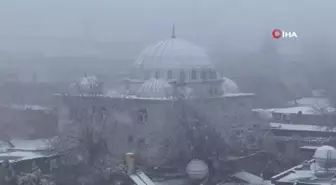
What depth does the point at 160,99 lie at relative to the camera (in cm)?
1218

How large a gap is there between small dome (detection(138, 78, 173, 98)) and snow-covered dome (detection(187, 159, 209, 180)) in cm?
283

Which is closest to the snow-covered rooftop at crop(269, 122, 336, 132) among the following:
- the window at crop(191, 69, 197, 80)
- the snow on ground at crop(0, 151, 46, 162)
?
the window at crop(191, 69, 197, 80)

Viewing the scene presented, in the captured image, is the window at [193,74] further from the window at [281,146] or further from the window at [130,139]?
the window at [281,146]

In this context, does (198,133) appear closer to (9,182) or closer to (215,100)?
(215,100)

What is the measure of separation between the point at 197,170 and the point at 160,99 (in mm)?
2905

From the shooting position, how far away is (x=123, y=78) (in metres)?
13.6

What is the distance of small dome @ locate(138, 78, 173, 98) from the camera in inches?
482

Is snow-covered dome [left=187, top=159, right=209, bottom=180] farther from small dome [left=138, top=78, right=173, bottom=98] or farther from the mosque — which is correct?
small dome [left=138, top=78, right=173, bottom=98]

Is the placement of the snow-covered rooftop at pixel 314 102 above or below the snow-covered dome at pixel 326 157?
above

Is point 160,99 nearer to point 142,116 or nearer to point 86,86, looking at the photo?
point 142,116

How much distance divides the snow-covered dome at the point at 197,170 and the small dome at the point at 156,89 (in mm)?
2829

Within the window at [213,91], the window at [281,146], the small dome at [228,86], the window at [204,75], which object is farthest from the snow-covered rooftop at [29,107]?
the window at [281,146]

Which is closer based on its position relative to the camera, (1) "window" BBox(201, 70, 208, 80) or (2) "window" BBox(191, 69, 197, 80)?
(2) "window" BBox(191, 69, 197, 80)

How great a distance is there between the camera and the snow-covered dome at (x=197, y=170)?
9.47 m
